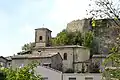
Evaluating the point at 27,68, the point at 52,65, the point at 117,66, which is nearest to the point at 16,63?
the point at 52,65

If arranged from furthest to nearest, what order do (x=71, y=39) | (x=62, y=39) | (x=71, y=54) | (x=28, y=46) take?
(x=28, y=46), (x=71, y=39), (x=62, y=39), (x=71, y=54)

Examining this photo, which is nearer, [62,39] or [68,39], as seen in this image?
[62,39]

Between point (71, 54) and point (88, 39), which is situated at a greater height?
point (88, 39)

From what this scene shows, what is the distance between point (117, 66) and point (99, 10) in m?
2.70

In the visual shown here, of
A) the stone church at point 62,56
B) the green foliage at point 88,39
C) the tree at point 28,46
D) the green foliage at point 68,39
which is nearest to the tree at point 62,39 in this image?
the green foliage at point 68,39

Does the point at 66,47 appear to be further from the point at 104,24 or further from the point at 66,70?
the point at 104,24

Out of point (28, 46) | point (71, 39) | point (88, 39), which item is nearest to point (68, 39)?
point (71, 39)

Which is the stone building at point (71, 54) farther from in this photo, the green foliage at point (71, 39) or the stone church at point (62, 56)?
the green foliage at point (71, 39)

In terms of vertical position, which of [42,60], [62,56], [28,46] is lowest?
[42,60]

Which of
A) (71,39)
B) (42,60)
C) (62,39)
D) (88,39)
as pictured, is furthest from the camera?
(71,39)

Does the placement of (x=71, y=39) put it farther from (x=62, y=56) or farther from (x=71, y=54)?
(x=62, y=56)

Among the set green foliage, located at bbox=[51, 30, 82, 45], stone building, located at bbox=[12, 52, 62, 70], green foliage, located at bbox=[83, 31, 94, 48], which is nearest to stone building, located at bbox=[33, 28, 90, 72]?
green foliage, located at bbox=[83, 31, 94, 48]

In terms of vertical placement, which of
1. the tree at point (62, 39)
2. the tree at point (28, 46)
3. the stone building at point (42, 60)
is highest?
the tree at point (62, 39)

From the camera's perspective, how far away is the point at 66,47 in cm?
5894
